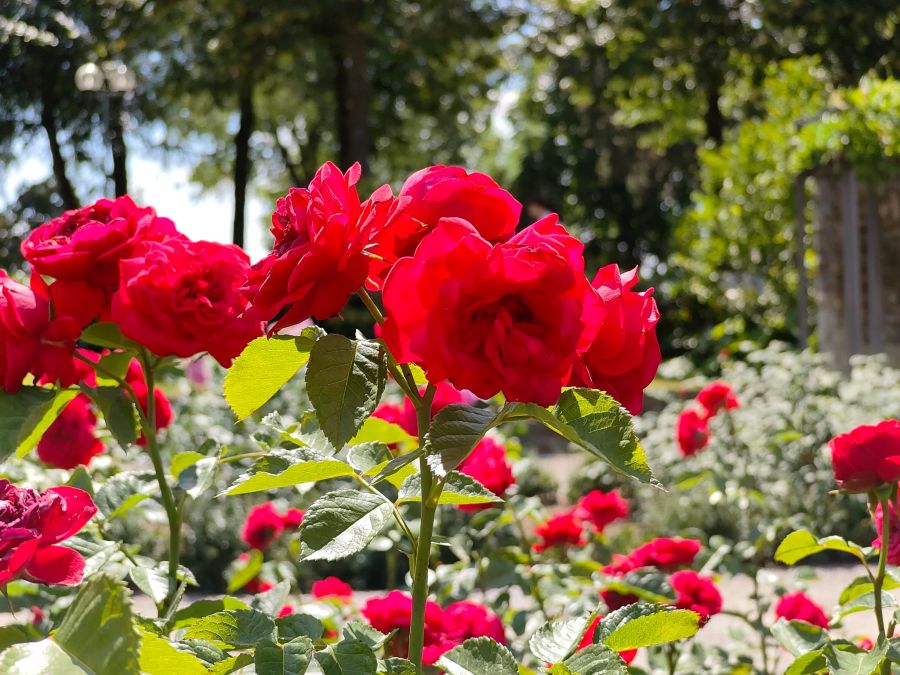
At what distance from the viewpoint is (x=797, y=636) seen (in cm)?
143

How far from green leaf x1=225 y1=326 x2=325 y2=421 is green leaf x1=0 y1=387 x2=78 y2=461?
246 millimetres

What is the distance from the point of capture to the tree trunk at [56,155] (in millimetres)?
15125

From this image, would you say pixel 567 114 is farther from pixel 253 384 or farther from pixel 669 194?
pixel 253 384

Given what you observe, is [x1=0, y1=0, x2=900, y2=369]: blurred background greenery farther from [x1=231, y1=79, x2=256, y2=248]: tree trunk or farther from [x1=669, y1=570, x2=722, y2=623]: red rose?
[x1=669, y1=570, x2=722, y2=623]: red rose

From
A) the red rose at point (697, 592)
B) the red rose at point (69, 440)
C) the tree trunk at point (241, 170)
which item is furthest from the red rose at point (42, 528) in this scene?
the tree trunk at point (241, 170)

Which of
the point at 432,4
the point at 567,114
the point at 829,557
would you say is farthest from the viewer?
the point at 567,114

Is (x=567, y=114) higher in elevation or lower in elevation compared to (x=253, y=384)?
higher

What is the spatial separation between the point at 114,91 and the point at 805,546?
14.1m

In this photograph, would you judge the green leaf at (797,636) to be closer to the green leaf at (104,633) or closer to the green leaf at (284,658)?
the green leaf at (284,658)

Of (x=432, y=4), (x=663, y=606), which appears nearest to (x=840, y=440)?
(x=663, y=606)

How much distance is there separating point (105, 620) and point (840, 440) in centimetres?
91

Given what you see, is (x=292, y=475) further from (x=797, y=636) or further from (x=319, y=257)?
(x=797, y=636)

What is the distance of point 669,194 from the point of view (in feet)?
74.2

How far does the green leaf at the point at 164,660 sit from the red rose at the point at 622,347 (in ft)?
1.17
